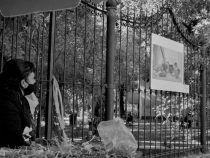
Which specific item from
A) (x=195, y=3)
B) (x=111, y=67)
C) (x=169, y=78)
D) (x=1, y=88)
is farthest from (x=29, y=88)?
(x=195, y=3)

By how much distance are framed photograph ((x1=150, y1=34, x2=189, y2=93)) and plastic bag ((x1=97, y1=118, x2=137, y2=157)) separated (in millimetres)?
4310

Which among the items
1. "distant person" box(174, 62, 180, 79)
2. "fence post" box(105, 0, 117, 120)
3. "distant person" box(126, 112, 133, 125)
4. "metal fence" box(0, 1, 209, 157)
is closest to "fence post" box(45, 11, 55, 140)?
"metal fence" box(0, 1, 209, 157)

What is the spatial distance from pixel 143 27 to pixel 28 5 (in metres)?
4.16

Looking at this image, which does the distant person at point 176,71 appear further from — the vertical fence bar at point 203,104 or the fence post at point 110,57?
the fence post at point 110,57

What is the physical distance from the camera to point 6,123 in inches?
77.4

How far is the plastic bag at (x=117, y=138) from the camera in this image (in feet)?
6.41

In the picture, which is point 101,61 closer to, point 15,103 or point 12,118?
point 15,103

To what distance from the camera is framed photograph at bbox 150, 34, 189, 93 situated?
650 centimetres

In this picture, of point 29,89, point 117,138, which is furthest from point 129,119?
point 117,138

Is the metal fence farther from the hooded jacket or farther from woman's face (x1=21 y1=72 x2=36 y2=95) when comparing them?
the hooded jacket

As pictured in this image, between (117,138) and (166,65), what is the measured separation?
16.8 ft

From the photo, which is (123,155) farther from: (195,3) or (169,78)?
(195,3)

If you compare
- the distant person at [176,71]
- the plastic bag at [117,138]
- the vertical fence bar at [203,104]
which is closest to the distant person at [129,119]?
the distant person at [176,71]

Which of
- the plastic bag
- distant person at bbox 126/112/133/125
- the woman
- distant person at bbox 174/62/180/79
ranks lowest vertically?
distant person at bbox 126/112/133/125
